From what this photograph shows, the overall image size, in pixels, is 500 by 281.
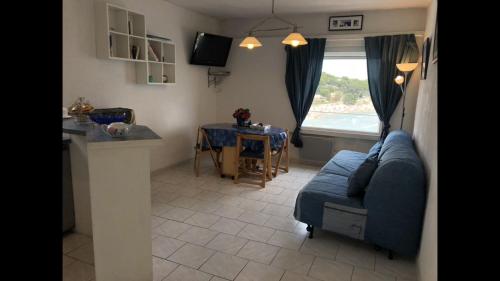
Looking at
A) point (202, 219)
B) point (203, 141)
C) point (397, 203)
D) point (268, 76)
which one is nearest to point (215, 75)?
point (268, 76)

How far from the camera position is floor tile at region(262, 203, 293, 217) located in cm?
326

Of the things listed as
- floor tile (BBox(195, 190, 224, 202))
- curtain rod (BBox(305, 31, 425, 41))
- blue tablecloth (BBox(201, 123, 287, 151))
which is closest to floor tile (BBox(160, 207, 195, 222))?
floor tile (BBox(195, 190, 224, 202))

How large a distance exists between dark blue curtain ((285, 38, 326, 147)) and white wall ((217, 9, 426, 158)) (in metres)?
0.14

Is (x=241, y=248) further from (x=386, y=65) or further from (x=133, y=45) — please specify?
(x=386, y=65)

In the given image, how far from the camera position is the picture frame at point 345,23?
4617 mm

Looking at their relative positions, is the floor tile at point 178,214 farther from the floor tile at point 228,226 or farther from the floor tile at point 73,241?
the floor tile at point 73,241

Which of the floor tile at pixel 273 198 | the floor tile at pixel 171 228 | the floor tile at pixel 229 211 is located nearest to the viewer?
the floor tile at pixel 171 228

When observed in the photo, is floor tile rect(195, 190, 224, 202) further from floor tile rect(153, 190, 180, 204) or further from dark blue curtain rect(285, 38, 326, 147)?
dark blue curtain rect(285, 38, 326, 147)

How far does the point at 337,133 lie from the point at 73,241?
13.0ft

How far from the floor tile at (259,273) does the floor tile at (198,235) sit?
51 cm

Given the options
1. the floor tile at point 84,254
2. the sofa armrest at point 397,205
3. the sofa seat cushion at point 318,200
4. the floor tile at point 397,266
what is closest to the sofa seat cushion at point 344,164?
the sofa seat cushion at point 318,200

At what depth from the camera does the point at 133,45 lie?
148 inches
